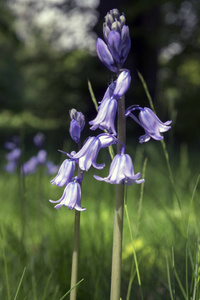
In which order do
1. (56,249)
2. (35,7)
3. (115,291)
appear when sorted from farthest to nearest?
1. (35,7)
2. (56,249)
3. (115,291)

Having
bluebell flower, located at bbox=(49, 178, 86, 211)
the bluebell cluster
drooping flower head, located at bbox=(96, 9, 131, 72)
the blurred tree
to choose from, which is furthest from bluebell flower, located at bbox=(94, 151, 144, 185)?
the blurred tree

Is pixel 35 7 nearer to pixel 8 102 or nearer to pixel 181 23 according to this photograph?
pixel 181 23

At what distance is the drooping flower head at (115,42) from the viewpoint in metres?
0.96

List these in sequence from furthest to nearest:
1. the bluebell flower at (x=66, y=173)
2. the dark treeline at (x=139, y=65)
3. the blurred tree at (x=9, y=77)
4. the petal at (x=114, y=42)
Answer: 1. the blurred tree at (x=9, y=77)
2. the dark treeline at (x=139, y=65)
3. the bluebell flower at (x=66, y=173)
4. the petal at (x=114, y=42)

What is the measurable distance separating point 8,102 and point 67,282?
63.7ft

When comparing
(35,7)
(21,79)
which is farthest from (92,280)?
(21,79)

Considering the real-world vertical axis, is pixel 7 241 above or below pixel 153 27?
below

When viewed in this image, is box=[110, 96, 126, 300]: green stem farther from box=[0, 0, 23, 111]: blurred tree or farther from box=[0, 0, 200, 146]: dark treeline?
box=[0, 0, 23, 111]: blurred tree

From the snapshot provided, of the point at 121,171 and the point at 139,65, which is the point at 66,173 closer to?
the point at 121,171

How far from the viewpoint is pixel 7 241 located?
2391 millimetres

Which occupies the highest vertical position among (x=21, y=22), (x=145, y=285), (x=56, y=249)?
(x=21, y=22)

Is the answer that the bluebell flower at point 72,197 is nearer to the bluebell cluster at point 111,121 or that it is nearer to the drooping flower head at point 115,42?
the bluebell cluster at point 111,121

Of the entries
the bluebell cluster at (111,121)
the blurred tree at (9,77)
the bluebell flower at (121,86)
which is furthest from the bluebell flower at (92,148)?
the blurred tree at (9,77)

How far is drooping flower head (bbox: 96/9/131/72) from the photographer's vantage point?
0.96 metres
